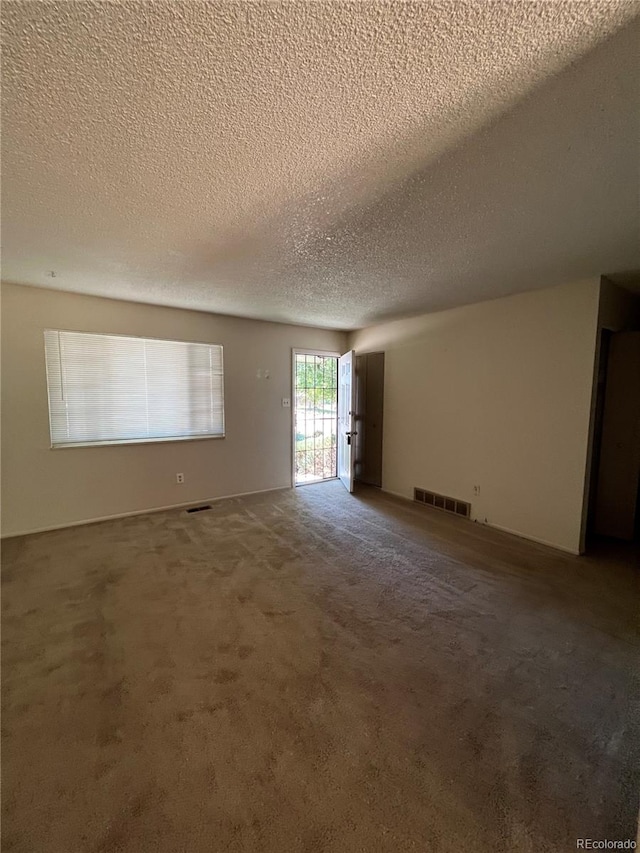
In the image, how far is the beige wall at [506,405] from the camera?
9.31 ft

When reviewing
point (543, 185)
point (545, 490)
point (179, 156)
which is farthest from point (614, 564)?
point (179, 156)

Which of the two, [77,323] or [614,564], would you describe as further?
Answer: [77,323]

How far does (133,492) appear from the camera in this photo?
3.75m

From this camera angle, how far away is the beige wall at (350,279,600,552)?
284 cm

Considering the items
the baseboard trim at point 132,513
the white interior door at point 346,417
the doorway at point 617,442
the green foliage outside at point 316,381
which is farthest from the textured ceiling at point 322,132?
the green foliage outside at point 316,381

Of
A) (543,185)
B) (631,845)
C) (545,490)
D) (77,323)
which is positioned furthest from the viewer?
(77,323)

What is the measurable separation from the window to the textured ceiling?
120 centimetres

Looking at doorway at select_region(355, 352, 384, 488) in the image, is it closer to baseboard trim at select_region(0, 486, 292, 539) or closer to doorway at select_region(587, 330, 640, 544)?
baseboard trim at select_region(0, 486, 292, 539)

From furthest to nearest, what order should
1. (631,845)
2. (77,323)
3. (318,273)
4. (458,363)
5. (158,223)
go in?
(458,363)
(77,323)
(318,273)
(158,223)
(631,845)

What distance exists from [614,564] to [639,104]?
10.00 feet

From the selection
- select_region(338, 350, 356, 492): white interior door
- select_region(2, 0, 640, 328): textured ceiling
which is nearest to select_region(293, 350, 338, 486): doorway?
select_region(338, 350, 356, 492): white interior door

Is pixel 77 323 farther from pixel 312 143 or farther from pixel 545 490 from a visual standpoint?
pixel 545 490

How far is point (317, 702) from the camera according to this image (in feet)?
4.86

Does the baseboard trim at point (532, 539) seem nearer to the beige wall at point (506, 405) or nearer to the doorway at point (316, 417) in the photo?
the beige wall at point (506, 405)
